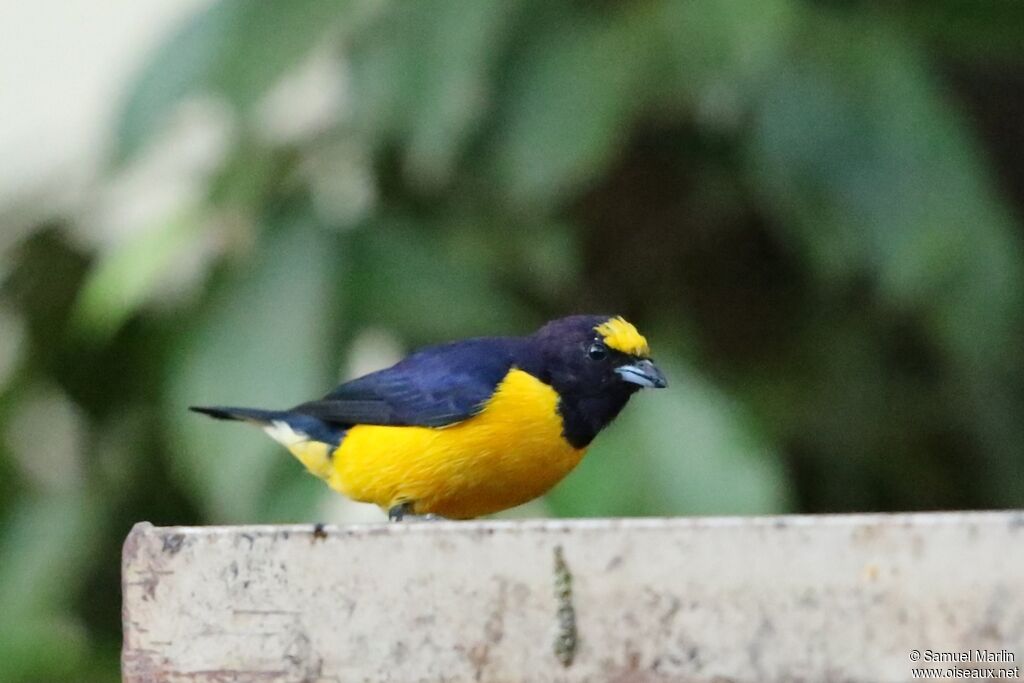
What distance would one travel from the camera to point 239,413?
2.91 m

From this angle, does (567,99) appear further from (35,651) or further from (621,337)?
(35,651)

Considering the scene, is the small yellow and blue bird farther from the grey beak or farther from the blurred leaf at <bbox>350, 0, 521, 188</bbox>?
the blurred leaf at <bbox>350, 0, 521, 188</bbox>

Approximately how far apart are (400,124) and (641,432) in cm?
83

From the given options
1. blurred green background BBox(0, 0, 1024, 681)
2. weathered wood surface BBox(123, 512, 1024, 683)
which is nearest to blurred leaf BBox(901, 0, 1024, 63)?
blurred green background BBox(0, 0, 1024, 681)

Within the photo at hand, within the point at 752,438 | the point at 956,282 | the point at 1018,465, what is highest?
the point at 956,282

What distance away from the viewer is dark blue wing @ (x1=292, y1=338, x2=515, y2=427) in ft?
9.01

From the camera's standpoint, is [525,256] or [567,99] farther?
[525,256]

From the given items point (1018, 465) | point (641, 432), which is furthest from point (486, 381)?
point (1018, 465)

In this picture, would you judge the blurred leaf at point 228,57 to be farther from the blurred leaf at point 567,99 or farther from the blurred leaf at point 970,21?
the blurred leaf at point 970,21

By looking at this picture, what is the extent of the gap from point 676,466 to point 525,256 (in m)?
0.71

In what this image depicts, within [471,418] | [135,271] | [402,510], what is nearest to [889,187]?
[471,418]

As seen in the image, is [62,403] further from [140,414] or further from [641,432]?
[641,432]

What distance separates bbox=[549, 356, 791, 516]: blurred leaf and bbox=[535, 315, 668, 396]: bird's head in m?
0.14

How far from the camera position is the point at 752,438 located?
9.95 feet
